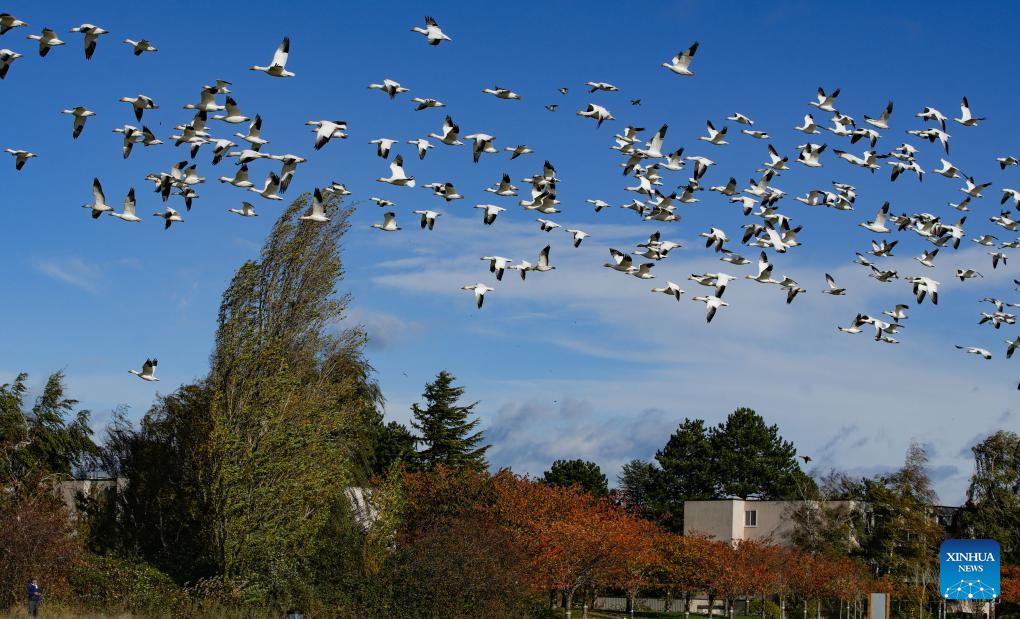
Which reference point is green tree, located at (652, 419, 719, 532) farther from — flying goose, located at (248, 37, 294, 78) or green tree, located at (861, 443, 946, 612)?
flying goose, located at (248, 37, 294, 78)

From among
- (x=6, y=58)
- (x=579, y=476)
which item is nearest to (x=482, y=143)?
(x=6, y=58)

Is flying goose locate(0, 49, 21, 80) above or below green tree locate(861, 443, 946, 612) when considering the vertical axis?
above

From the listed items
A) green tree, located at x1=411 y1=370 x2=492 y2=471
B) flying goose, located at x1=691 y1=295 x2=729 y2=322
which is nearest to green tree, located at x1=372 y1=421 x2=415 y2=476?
green tree, located at x1=411 y1=370 x2=492 y2=471

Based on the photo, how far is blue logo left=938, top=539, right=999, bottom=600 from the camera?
88.2ft

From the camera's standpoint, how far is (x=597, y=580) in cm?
5369

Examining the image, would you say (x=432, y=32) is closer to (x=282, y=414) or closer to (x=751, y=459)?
(x=282, y=414)

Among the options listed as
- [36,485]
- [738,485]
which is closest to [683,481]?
[738,485]

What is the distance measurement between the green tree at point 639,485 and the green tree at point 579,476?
210 centimetres

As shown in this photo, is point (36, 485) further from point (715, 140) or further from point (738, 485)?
point (738, 485)

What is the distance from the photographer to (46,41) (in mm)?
29969

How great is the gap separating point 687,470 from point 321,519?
71.2 metres

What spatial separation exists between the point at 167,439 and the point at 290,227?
10247 mm

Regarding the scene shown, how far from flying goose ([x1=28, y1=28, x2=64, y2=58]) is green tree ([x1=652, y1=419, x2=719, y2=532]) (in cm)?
8350

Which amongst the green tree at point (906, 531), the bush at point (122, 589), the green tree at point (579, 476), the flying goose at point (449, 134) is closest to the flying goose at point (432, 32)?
the flying goose at point (449, 134)
